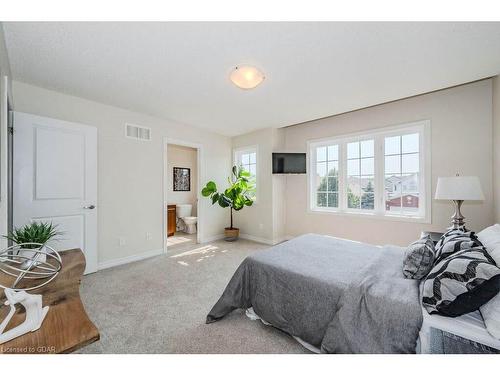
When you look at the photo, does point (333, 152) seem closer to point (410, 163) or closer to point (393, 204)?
point (410, 163)

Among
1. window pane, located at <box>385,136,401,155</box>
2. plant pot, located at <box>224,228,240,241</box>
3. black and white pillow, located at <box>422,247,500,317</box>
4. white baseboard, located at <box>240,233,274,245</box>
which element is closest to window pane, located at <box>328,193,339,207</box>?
window pane, located at <box>385,136,401,155</box>

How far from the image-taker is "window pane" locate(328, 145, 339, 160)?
160 inches

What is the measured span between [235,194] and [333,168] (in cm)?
200

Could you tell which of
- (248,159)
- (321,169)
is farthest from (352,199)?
(248,159)

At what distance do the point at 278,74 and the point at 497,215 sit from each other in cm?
296

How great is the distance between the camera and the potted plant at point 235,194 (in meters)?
4.59

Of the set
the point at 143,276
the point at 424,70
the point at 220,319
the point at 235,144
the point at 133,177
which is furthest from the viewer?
the point at 235,144

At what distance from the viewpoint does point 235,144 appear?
519cm

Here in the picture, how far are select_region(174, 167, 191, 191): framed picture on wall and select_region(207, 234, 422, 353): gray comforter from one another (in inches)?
173

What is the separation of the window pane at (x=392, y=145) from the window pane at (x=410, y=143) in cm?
6

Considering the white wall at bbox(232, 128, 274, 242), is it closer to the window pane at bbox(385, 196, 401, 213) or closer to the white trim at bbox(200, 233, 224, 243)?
the white trim at bbox(200, 233, 224, 243)

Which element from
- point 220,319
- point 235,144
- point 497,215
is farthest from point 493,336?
point 235,144

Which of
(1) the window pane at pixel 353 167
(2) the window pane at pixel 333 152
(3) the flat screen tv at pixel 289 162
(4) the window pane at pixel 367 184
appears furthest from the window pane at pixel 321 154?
(4) the window pane at pixel 367 184

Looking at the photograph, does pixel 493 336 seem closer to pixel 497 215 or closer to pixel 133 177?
pixel 497 215
